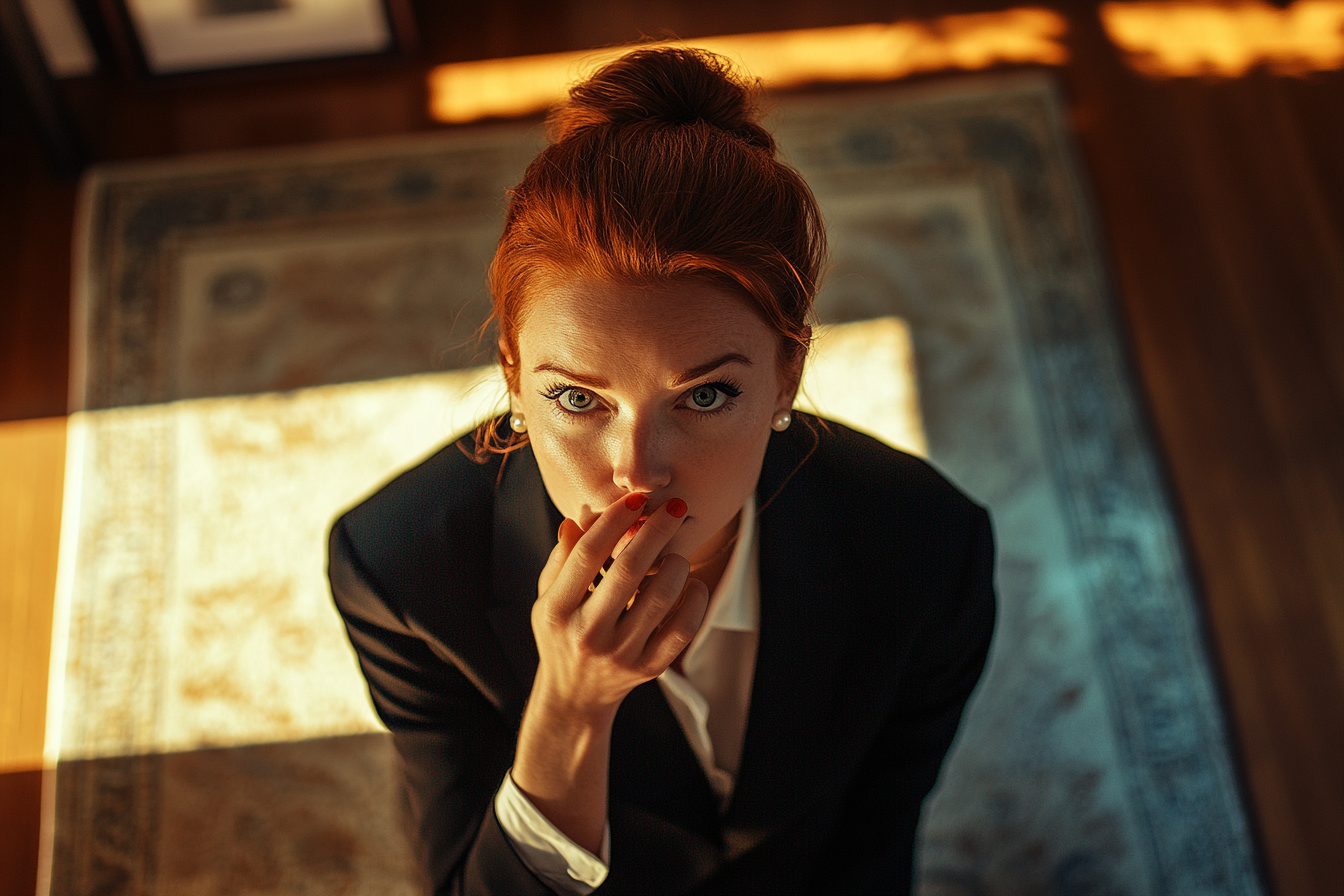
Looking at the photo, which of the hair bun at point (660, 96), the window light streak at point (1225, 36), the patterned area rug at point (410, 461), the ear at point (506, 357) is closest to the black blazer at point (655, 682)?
the ear at point (506, 357)

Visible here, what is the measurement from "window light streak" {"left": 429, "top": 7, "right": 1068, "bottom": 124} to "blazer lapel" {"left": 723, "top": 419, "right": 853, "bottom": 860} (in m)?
1.80

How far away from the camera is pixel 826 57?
8.77 feet

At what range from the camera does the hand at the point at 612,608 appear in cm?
82

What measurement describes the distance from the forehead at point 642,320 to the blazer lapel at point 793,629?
311 mm

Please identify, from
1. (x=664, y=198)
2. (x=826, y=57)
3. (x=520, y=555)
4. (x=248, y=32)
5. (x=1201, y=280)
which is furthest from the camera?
(x=826, y=57)

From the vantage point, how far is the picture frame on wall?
2490 millimetres

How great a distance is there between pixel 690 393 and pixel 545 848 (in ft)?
1.62

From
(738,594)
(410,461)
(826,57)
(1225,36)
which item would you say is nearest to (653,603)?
(738,594)

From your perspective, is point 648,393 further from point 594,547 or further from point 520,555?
point 520,555

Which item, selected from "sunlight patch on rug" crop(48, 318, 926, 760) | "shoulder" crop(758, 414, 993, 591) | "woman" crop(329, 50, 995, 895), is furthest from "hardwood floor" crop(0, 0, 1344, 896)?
"shoulder" crop(758, 414, 993, 591)

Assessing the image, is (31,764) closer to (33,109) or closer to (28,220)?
(28,220)

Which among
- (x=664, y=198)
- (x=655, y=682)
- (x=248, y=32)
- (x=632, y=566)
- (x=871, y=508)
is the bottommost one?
(x=655, y=682)

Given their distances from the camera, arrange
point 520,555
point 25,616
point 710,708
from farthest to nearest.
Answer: point 25,616
point 710,708
point 520,555

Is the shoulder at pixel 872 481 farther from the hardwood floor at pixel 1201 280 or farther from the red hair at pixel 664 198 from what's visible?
the hardwood floor at pixel 1201 280
